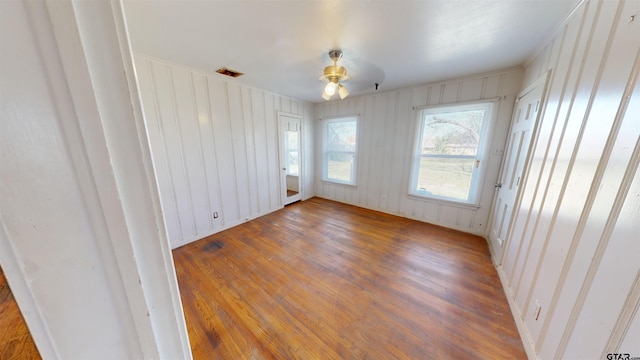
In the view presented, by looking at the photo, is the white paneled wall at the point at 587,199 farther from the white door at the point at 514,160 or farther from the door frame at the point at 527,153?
the white door at the point at 514,160

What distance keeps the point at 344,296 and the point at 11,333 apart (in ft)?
5.87

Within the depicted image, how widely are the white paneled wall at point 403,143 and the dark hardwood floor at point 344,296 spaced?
469 millimetres

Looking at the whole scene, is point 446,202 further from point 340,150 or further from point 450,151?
point 340,150

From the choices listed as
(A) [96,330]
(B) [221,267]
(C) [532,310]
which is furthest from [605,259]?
(B) [221,267]

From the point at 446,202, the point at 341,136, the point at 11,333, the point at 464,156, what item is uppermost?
the point at 341,136

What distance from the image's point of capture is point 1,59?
241 mm

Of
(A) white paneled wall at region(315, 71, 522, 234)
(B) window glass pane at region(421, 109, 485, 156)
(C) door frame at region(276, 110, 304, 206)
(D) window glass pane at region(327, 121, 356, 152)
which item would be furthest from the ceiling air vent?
(B) window glass pane at region(421, 109, 485, 156)

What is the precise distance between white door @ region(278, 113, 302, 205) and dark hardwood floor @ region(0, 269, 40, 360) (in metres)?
3.35

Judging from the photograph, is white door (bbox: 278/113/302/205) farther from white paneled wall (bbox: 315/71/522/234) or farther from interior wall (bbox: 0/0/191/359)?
interior wall (bbox: 0/0/191/359)

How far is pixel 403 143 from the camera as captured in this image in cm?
338

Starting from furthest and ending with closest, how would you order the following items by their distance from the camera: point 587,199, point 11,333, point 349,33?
1. point 349,33
2. point 587,199
3. point 11,333

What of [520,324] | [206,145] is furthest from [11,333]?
[520,324]

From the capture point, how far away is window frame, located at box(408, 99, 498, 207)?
8.79ft

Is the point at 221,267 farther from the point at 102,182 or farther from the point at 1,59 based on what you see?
the point at 1,59
